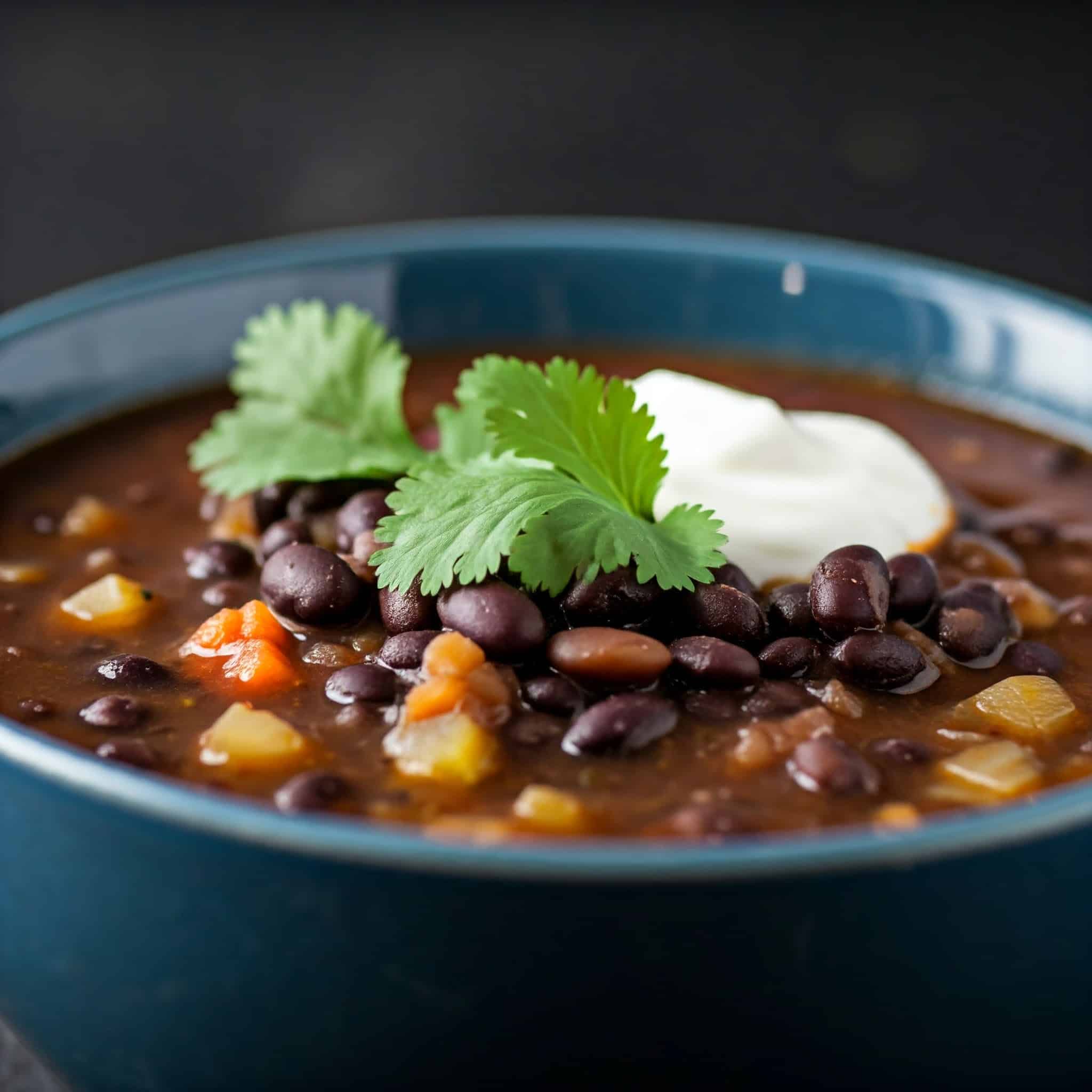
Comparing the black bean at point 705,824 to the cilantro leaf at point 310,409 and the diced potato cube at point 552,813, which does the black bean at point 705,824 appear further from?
the cilantro leaf at point 310,409

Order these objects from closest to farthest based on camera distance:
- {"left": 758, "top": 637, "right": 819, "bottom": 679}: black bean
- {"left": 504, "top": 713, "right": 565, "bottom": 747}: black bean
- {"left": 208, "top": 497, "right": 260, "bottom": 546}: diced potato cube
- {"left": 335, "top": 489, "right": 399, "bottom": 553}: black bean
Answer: {"left": 504, "top": 713, "right": 565, "bottom": 747}: black bean < {"left": 758, "top": 637, "right": 819, "bottom": 679}: black bean < {"left": 335, "top": 489, "right": 399, "bottom": 553}: black bean < {"left": 208, "top": 497, "right": 260, "bottom": 546}: diced potato cube

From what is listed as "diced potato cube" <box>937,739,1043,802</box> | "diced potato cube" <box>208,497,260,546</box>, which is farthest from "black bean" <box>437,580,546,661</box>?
"diced potato cube" <box>208,497,260,546</box>

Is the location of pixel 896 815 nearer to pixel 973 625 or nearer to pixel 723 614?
pixel 723 614

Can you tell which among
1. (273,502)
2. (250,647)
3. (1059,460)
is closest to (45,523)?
(273,502)

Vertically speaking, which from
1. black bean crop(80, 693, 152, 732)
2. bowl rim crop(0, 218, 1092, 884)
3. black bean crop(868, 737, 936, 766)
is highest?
bowl rim crop(0, 218, 1092, 884)

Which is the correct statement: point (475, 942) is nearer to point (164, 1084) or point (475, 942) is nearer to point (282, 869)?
point (282, 869)

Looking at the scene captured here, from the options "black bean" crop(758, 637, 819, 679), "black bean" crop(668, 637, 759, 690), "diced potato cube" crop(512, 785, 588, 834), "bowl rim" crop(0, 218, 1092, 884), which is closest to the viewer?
"bowl rim" crop(0, 218, 1092, 884)

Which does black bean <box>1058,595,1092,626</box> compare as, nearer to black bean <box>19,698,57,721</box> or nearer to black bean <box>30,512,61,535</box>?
black bean <box>19,698,57,721</box>

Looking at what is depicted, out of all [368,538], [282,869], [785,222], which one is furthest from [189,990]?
[785,222]
